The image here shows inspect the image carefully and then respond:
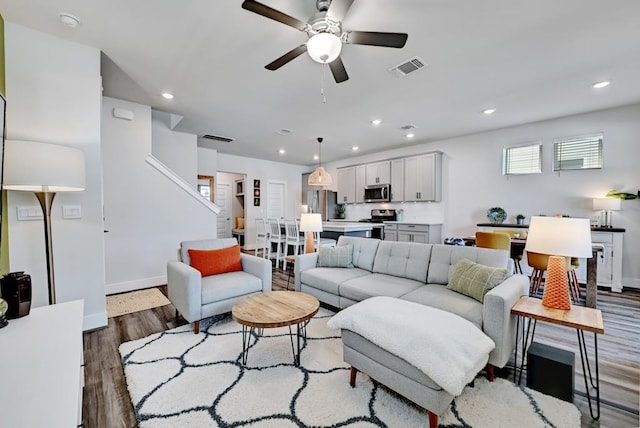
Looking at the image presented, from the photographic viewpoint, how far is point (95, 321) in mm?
2723

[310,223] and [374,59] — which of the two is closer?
[374,59]

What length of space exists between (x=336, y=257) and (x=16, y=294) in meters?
2.64

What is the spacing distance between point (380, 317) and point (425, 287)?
1.10 m

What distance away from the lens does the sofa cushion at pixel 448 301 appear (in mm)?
1975

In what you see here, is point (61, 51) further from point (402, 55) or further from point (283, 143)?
point (283, 143)

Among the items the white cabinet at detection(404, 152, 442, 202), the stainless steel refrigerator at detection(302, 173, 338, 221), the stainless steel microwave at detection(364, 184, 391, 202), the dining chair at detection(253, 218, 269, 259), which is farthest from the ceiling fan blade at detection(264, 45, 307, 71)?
the stainless steel refrigerator at detection(302, 173, 338, 221)

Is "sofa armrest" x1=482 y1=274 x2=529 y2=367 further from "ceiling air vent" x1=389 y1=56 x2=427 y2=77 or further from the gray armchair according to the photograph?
"ceiling air vent" x1=389 y1=56 x2=427 y2=77

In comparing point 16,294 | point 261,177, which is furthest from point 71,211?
point 261,177

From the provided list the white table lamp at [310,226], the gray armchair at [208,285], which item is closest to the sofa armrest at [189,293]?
the gray armchair at [208,285]

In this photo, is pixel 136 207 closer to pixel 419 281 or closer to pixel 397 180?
pixel 419 281

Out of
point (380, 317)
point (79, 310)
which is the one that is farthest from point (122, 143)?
point (380, 317)

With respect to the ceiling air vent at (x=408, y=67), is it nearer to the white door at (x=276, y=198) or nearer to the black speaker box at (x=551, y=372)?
the black speaker box at (x=551, y=372)

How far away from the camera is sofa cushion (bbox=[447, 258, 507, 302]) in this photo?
2.14 meters

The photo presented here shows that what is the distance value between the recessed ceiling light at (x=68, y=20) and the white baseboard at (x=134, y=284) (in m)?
3.11
